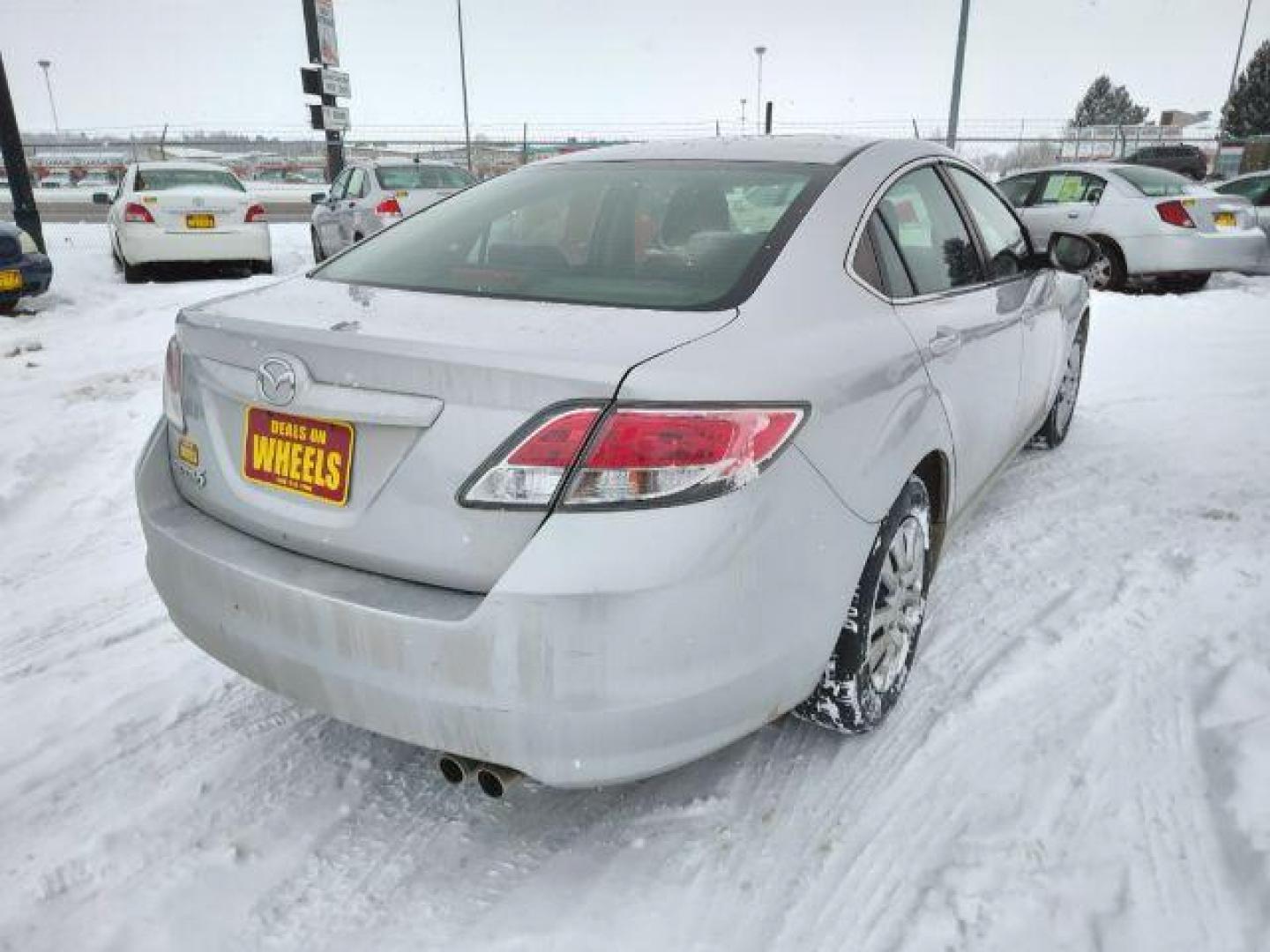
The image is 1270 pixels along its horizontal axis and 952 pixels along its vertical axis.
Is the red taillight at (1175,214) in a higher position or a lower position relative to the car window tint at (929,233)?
lower

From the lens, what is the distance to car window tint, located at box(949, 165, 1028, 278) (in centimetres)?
321

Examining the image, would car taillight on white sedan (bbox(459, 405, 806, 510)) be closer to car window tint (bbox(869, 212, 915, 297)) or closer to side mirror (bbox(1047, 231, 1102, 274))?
car window tint (bbox(869, 212, 915, 297))

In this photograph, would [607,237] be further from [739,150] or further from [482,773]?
[482,773]

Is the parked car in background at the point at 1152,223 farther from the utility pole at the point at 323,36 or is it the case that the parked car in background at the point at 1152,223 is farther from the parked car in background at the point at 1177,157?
the parked car in background at the point at 1177,157

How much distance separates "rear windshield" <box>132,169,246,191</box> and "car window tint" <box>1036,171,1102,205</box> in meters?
9.53

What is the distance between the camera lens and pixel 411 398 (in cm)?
172

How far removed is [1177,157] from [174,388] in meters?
33.9

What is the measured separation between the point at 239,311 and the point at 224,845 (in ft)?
4.00

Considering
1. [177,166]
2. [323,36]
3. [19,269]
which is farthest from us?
[323,36]

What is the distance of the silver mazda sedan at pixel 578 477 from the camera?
5.38 ft

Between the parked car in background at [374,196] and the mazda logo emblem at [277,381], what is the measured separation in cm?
938

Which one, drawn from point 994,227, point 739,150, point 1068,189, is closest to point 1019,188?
point 1068,189

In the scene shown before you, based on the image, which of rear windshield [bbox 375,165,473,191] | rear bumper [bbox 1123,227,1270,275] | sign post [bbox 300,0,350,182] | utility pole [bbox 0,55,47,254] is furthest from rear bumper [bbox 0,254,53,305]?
rear bumper [bbox 1123,227,1270,275]

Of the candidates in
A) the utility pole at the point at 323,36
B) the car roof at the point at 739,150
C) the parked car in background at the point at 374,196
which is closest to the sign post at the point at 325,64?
the utility pole at the point at 323,36
